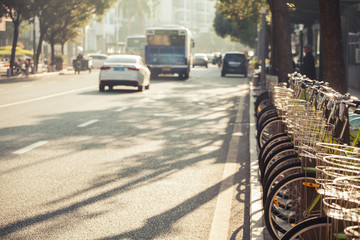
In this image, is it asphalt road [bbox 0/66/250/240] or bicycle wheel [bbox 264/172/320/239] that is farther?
asphalt road [bbox 0/66/250/240]

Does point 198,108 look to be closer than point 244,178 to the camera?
No

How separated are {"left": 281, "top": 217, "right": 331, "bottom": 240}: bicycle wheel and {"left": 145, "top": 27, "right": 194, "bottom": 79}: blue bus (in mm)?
35441

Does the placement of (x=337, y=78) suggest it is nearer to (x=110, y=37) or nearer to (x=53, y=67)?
(x=53, y=67)

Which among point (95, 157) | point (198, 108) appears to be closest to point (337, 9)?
point (95, 157)

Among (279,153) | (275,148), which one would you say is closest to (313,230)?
(279,153)

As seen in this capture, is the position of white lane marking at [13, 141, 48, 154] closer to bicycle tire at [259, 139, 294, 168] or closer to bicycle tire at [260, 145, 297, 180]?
bicycle tire at [259, 139, 294, 168]

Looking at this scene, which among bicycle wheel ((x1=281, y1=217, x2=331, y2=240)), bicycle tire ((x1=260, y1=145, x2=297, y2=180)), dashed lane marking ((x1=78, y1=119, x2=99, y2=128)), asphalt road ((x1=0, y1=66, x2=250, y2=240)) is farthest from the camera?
dashed lane marking ((x1=78, y1=119, x2=99, y2=128))

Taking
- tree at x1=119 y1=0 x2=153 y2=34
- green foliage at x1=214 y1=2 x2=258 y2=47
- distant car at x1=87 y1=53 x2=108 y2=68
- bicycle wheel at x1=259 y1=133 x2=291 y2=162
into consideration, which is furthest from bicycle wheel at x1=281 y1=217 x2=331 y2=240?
tree at x1=119 y1=0 x2=153 y2=34

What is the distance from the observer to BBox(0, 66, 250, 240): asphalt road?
5.89m

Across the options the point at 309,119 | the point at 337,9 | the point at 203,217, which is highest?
the point at 337,9

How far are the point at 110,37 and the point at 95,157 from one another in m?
130

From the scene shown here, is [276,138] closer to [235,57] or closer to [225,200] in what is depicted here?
[225,200]

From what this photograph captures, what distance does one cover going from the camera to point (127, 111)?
17.1 m

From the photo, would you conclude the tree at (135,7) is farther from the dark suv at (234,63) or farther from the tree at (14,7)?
the dark suv at (234,63)
